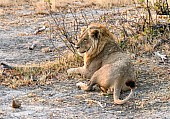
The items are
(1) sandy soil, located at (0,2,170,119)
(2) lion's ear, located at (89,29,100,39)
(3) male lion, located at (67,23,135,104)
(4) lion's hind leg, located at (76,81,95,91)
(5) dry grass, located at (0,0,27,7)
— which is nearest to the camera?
(1) sandy soil, located at (0,2,170,119)

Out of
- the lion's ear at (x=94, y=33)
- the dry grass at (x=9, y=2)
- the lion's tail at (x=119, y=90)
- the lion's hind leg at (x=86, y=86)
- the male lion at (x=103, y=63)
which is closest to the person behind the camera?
the lion's tail at (x=119, y=90)

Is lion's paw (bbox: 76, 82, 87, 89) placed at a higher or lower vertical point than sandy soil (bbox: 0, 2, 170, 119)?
higher

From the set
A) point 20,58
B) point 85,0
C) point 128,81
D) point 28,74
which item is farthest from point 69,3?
point 128,81

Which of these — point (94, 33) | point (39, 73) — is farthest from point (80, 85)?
point (39, 73)

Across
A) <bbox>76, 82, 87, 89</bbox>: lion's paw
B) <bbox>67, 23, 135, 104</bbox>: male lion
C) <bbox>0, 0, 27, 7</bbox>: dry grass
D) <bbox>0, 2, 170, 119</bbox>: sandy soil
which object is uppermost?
<bbox>0, 0, 27, 7</bbox>: dry grass

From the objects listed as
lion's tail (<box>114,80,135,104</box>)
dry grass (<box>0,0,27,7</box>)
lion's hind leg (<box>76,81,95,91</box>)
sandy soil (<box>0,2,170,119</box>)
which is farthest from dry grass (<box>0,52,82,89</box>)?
dry grass (<box>0,0,27,7</box>)

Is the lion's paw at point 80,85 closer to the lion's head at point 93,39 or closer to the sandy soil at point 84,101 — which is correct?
the sandy soil at point 84,101

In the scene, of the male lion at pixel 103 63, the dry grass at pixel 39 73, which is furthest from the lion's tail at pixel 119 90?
the dry grass at pixel 39 73

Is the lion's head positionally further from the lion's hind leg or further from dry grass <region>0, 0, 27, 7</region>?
dry grass <region>0, 0, 27, 7</region>

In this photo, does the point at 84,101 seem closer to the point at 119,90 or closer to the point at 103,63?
the point at 119,90

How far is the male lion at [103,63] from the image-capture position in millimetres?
7070

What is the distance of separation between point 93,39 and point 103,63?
42cm

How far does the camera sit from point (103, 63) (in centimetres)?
777

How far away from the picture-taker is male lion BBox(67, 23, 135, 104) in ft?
23.2
